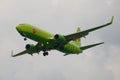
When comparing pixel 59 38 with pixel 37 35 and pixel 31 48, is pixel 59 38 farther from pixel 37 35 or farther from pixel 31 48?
pixel 31 48

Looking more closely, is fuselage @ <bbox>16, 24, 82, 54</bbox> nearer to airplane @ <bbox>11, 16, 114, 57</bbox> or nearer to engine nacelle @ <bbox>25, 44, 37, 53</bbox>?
airplane @ <bbox>11, 16, 114, 57</bbox>

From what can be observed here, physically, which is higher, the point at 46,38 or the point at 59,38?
the point at 59,38

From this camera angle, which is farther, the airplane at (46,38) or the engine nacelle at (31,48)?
the engine nacelle at (31,48)

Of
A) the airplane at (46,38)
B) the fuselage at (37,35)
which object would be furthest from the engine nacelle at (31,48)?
the fuselage at (37,35)

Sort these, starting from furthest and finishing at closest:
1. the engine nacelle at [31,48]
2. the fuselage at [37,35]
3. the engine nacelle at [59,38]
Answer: the engine nacelle at [31,48] → the engine nacelle at [59,38] → the fuselage at [37,35]

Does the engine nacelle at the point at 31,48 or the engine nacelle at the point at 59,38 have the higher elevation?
the engine nacelle at the point at 31,48

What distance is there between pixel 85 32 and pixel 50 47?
8.20 m

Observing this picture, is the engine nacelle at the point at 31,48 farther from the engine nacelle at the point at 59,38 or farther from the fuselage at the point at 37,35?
the engine nacelle at the point at 59,38

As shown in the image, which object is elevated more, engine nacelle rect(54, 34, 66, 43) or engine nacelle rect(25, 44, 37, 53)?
engine nacelle rect(25, 44, 37, 53)

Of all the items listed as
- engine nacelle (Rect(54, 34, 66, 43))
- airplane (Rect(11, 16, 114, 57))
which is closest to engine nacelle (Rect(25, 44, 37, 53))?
airplane (Rect(11, 16, 114, 57))

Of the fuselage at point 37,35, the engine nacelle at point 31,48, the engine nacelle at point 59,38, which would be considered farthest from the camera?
the engine nacelle at point 31,48

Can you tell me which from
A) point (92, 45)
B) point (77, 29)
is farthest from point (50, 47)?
point (77, 29)

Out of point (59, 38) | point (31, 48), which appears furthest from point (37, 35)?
point (31, 48)

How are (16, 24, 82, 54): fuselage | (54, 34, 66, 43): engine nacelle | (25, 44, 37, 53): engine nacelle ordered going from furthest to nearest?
(25, 44, 37, 53): engine nacelle → (54, 34, 66, 43): engine nacelle → (16, 24, 82, 54): fuselage
